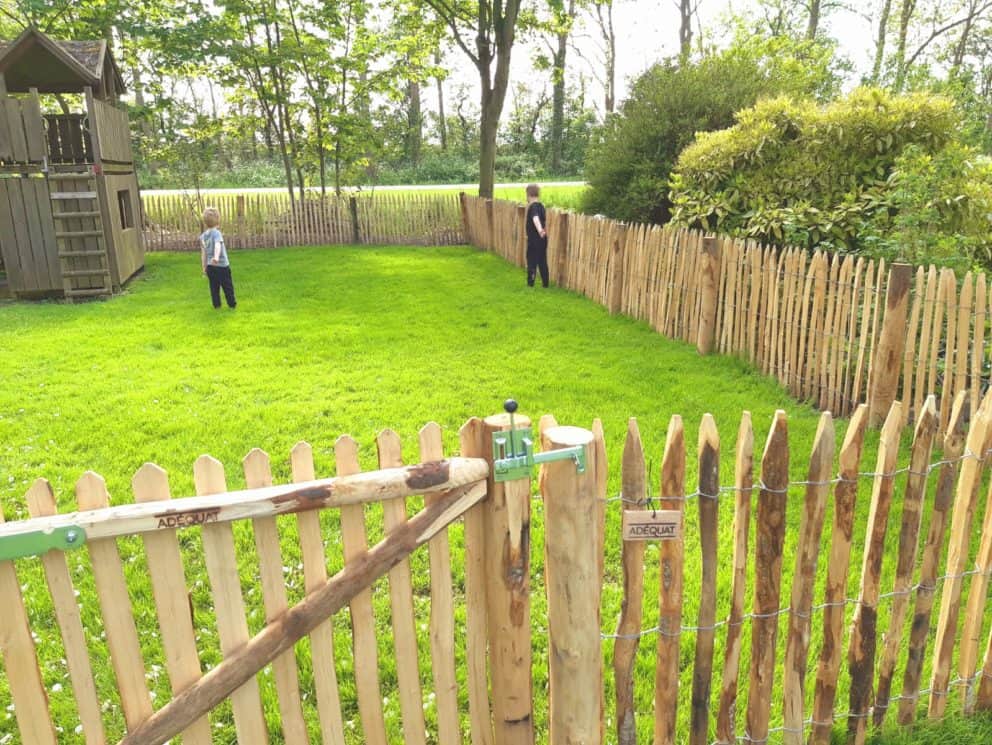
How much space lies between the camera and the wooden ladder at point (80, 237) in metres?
12.1

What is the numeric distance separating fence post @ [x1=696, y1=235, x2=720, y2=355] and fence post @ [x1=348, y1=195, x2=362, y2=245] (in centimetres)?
1304

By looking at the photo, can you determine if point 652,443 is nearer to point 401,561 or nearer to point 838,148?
point 401,561

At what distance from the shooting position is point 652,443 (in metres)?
5.82

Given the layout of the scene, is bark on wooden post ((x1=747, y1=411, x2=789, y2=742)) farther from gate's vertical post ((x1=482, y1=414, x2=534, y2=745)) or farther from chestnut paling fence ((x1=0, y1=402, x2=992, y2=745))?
gate's vertical post ((x1=482, y1=414, x2=534, y2=745))

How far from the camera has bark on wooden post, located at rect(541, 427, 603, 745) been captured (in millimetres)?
2131

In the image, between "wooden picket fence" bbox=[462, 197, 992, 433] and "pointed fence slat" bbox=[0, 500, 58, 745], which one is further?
"wooden picket fence" bbox=[462, 197, 992, 433]

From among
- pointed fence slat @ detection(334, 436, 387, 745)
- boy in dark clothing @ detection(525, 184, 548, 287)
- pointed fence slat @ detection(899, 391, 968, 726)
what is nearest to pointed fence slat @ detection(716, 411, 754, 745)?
pointed fence slat @ detection(899, 391, 968, 726)

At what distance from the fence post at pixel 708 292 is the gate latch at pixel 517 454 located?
6334mm

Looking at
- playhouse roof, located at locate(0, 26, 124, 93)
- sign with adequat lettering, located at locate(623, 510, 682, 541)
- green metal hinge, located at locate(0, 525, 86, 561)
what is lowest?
sign with adequat lettering, located at locate(623, 510, 682, 541)

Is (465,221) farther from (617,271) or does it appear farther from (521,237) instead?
(617,271)

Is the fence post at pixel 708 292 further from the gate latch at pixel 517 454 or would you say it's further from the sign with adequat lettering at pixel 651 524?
the gate latch at pixel 517 454

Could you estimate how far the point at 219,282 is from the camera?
35.8 feet

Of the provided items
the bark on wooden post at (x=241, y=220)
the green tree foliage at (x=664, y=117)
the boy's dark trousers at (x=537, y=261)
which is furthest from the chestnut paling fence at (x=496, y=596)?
the bark on wooden post at (x=241, y=220)

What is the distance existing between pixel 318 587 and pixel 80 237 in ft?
41.5
